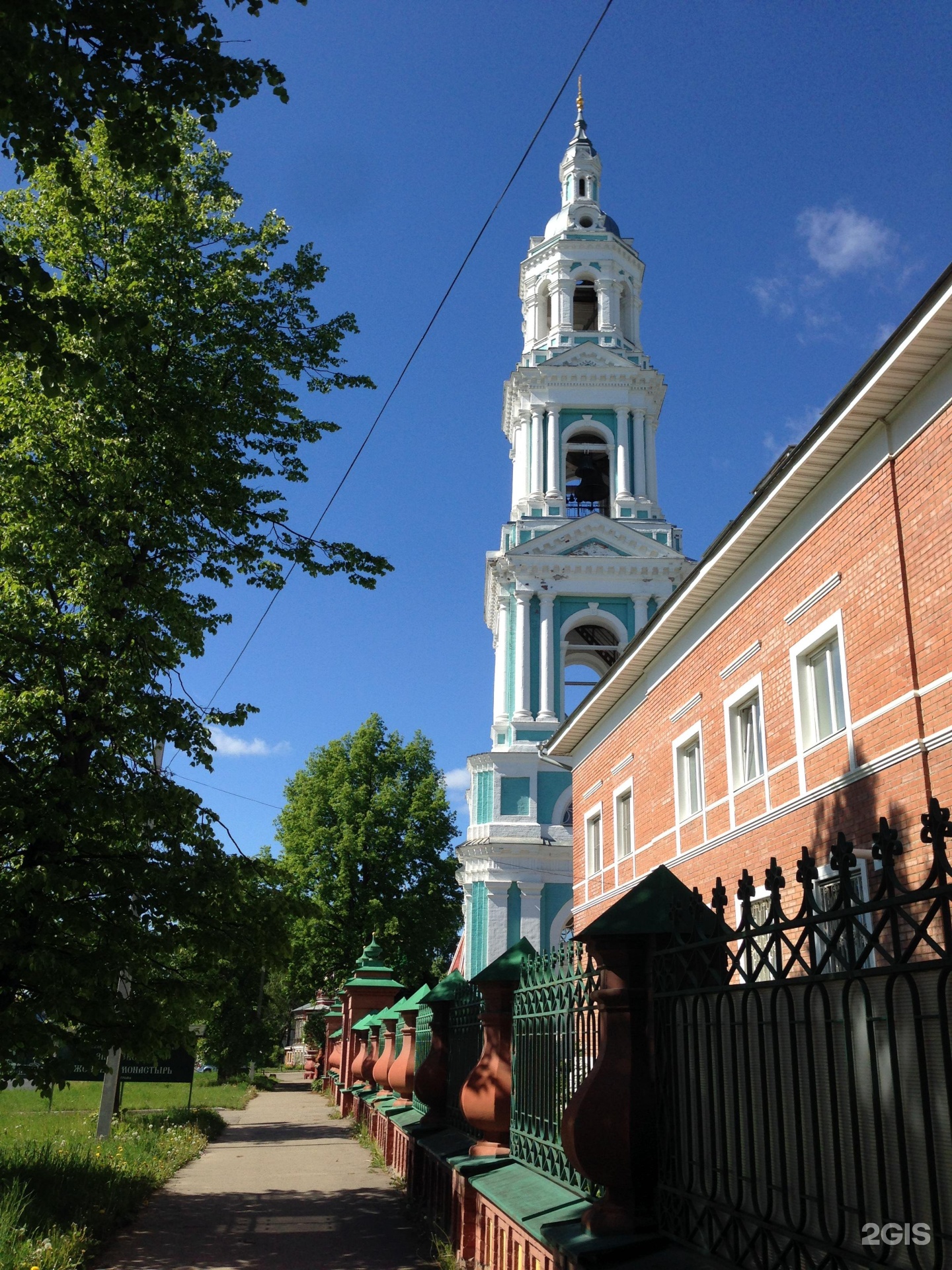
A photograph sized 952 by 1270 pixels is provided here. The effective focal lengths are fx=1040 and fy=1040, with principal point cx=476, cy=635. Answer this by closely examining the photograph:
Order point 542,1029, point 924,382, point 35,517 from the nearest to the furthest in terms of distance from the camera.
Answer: point 542,1029, point 35,517, point 924,382

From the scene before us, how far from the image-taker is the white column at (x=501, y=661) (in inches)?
1204

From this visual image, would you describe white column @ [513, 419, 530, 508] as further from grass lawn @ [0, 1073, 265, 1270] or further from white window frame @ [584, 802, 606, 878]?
grass lawn @ [0, 1073, 265, 1270]

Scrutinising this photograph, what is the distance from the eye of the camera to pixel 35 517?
8.48 m

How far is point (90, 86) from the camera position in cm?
613

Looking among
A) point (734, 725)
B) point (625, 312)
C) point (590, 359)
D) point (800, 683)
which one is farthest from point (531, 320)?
point (800, 683)

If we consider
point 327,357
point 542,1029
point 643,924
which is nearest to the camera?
point 643,924

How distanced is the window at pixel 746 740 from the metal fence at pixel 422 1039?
4.92 m

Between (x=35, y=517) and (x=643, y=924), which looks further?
(x=35, y=517)

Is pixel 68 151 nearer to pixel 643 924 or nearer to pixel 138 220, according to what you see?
pixel 138 220

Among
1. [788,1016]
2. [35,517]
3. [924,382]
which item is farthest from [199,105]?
[924,382]

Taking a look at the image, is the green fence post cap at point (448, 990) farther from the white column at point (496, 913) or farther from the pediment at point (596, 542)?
the pediment at point (596, 542)

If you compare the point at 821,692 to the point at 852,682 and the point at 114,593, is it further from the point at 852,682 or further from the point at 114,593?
the point at 114,593

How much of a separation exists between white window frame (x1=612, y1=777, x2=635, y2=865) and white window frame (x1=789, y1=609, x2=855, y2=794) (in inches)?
276

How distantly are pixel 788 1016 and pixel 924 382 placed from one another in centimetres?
753
